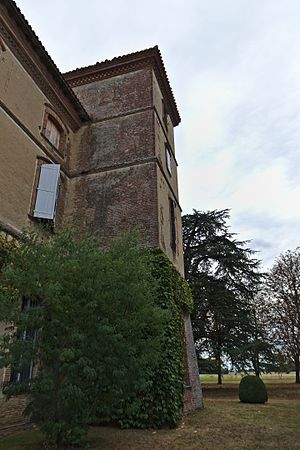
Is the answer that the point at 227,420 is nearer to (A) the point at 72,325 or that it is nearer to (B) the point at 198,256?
(A) the point at 72,325

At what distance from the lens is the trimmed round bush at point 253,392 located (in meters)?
14.4

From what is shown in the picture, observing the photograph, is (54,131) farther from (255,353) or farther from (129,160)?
(255,353)

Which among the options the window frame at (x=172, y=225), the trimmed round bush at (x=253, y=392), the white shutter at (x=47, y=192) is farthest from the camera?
the trimmed round bush at (x=253, y=392)

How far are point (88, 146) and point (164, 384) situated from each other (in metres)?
9.19

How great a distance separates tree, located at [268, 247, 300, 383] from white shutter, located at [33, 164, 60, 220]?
1635 centimetres

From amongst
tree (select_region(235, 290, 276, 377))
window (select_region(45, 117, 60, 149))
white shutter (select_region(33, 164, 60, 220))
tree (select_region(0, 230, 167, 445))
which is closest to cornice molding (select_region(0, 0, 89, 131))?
window (select_region(45, 117, 60, 149))

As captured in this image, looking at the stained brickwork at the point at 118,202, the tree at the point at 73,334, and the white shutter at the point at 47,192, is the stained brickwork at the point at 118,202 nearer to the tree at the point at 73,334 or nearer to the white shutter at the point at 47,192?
the white shutter at the point at 47,192

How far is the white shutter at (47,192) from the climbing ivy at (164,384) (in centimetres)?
347

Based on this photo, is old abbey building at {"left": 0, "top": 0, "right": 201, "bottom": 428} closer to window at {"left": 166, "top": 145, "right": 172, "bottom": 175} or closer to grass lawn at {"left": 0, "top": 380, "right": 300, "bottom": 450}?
window at {"left": 166, "top": 145, "right": 172, "bottom": 175}

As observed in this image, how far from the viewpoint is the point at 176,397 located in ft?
27.9

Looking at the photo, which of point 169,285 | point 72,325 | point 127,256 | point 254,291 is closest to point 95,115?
point 169,285

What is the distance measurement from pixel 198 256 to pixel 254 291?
4007mm

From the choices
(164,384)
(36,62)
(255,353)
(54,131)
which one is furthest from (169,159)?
(255,353)

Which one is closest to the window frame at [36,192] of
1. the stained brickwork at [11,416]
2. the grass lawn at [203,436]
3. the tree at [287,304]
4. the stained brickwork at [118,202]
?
the stained brickwork at [118,202]
